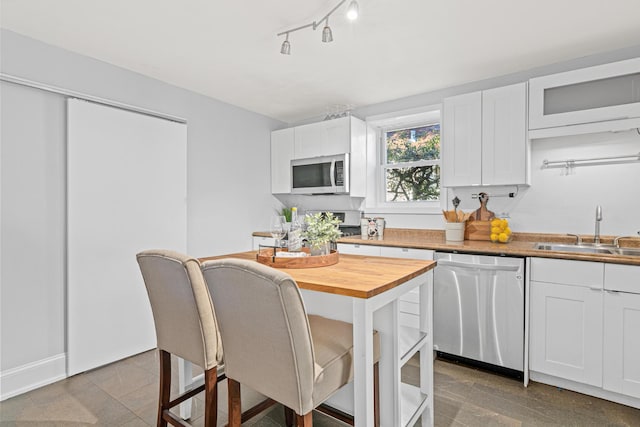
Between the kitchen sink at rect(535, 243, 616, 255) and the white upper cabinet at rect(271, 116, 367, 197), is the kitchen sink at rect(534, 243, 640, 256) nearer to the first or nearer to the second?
the kitchen sink at rect(535, 243, 616, 255)

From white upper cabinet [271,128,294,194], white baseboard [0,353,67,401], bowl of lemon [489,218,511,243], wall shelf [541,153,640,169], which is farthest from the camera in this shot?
white upper cabinet [271,128,294,194]

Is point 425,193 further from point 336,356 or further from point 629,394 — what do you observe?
point 336,356

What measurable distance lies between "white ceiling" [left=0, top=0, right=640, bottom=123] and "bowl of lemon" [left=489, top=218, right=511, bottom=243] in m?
1.30

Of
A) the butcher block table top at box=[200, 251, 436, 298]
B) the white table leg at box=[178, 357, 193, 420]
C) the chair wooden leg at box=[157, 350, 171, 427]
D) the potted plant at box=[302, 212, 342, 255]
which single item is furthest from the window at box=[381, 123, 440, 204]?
the chair wooden leg at box=[157, 350, 171, 427]

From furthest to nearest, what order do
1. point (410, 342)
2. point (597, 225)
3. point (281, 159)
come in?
point (281, 159)
point (597, 225)
point (410, 342)

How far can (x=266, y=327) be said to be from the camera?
1.22 meters

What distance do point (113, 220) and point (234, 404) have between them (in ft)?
6.53

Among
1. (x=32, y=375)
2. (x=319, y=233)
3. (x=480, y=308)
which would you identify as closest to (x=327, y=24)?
(x=319, y=233)

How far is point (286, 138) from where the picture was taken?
4.16 meters

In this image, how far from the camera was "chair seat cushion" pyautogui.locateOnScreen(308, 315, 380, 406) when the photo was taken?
1.28 m

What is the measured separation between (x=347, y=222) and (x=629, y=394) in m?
2.74

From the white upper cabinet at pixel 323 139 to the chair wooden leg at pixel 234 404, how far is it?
2684 mm

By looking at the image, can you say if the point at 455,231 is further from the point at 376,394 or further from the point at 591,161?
the point at 376,394

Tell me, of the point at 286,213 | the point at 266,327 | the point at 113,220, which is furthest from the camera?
the point at 286,213
